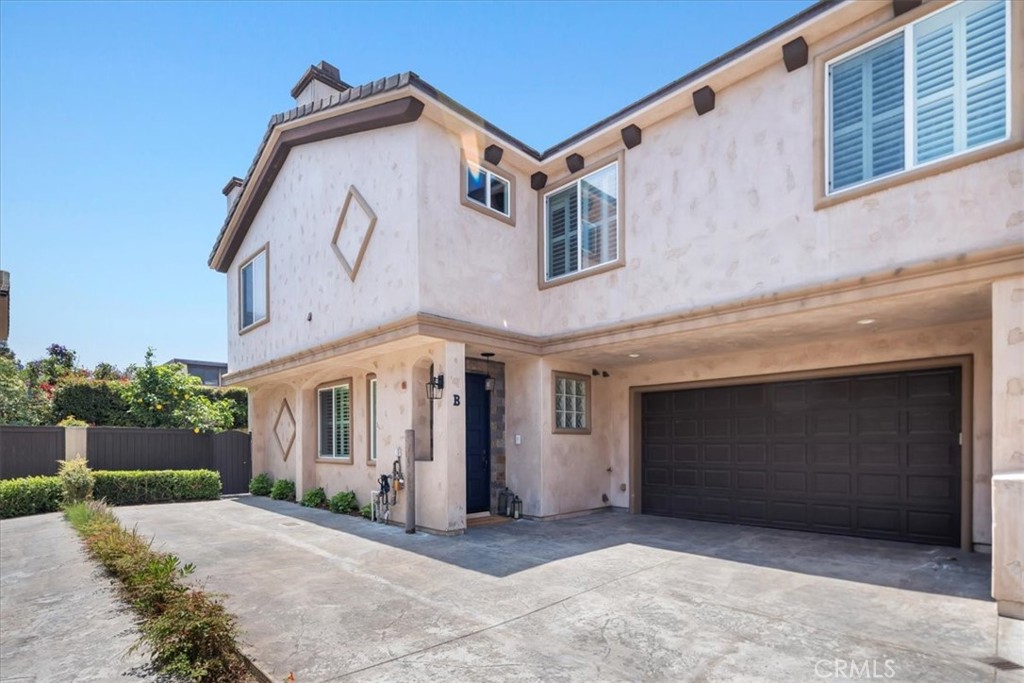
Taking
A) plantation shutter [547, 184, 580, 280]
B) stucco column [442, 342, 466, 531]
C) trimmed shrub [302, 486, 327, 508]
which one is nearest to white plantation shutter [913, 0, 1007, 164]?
plantation shutter [547, 184, 580, 280]

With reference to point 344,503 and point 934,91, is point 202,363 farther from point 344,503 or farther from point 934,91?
point 934,91

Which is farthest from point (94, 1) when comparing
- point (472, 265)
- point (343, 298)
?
point (472, 265)

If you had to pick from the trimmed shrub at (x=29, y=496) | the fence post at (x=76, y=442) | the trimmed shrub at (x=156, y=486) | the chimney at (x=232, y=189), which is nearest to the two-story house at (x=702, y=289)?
the chimney at (x=232, y=189)

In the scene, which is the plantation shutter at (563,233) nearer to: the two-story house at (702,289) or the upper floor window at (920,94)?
the two-story house at (702,289)

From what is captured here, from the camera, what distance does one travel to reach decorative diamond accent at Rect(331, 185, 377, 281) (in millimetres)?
9641

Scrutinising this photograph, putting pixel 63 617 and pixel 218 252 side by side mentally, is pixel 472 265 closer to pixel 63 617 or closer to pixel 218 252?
pixel 63 617

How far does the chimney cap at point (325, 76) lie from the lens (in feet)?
41.0

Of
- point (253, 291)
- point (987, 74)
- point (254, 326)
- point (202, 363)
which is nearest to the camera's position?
point (987, 74)

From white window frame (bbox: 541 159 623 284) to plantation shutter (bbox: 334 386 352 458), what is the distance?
16.8ft

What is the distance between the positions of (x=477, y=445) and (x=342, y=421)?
11.8ft

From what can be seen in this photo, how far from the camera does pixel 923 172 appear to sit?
591cm

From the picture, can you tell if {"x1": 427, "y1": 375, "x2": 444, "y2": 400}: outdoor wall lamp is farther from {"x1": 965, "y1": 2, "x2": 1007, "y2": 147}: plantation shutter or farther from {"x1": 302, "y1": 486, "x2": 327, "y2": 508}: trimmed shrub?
{"x1": 965, "y1": 2, "x2": 1007, "y2": 147}: plantation shutter

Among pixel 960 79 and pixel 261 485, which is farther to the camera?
pixel 261 485

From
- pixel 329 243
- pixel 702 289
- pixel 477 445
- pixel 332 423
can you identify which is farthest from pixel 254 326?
pixel 702 289
